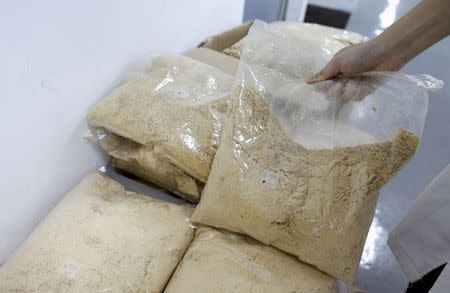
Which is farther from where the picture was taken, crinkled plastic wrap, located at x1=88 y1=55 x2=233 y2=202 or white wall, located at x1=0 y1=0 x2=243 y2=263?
crinkled plastic wrap, located at x1=88 y1=55 x2=233 y2=202

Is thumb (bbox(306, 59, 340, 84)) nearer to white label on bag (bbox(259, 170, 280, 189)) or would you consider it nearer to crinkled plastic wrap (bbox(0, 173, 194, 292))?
white label on bag (bbox(259, 170, 280, 189))

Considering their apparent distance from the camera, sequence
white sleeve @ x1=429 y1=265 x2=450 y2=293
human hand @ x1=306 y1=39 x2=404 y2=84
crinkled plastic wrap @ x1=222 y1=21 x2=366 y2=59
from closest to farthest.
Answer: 1. white sleeve @ x1=429 y1=265 x2=450 y2=293
2. human hand @ x1=306 y1=39 x2=404 y2=84
3. crinkled plastic wrap @ x1=222 y1=21 x2=366 y2=59

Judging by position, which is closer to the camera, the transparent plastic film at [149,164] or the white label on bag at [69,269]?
the white label on bag at [69,269]

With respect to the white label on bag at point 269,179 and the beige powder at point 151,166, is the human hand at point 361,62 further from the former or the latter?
the beige powder at point 151,166

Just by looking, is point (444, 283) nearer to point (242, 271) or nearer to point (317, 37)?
point (242, 271)

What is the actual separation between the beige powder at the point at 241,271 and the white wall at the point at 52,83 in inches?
14.5

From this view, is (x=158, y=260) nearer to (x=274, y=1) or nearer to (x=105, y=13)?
(x=105, y=13)

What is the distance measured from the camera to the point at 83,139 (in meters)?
0.80

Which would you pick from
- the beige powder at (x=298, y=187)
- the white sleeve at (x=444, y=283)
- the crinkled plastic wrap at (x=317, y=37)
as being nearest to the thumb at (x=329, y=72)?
the beige powder at (x=298, y=187)

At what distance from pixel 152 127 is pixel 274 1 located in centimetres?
148

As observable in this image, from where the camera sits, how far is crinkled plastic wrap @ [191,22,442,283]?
582 mm

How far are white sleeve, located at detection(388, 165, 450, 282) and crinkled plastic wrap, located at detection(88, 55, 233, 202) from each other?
0.47 m

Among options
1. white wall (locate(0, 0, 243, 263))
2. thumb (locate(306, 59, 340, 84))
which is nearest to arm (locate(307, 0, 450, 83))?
thumb (locate(306, 59, 340, 84))

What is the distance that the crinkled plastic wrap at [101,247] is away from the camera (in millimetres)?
565
